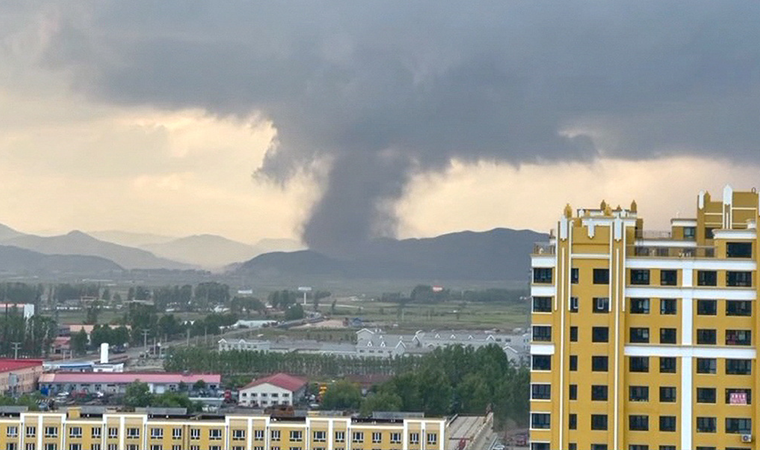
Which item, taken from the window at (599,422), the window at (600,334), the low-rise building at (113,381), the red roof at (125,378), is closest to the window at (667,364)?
the window at (600,334)

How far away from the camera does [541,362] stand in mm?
8859

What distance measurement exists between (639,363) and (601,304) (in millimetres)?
464

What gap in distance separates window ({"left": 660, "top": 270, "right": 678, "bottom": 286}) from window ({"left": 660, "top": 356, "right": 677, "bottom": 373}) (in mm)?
485

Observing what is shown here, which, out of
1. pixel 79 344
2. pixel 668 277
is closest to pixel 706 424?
pixel 668 277

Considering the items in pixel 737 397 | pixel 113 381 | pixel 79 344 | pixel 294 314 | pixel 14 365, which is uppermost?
pixel 737 397

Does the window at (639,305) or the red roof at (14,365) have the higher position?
the window at (639,305)

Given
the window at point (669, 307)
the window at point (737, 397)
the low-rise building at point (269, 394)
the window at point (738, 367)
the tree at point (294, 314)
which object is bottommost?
the low-rise building at point (269, 394)

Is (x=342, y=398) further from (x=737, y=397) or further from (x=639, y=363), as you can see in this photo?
(x=737, y=397)

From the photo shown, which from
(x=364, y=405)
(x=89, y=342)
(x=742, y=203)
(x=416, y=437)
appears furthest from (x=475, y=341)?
(x=742, y=203)

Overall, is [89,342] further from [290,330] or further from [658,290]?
[658,290]

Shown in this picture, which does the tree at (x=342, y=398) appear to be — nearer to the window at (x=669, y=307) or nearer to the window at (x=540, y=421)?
the window at (x=540, y=421)

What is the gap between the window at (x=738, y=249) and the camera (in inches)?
352

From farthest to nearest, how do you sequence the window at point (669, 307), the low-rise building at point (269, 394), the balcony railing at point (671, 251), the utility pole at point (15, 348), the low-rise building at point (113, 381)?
1. the utility pole at point (15, 348)
2. the low-rise building at point (113, 381)
3. the low-rise building at point (269, 394)
4. the balcony railing at point (671, 251)
5. the window at point (669, 307)

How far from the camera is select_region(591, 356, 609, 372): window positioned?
8.78 m
